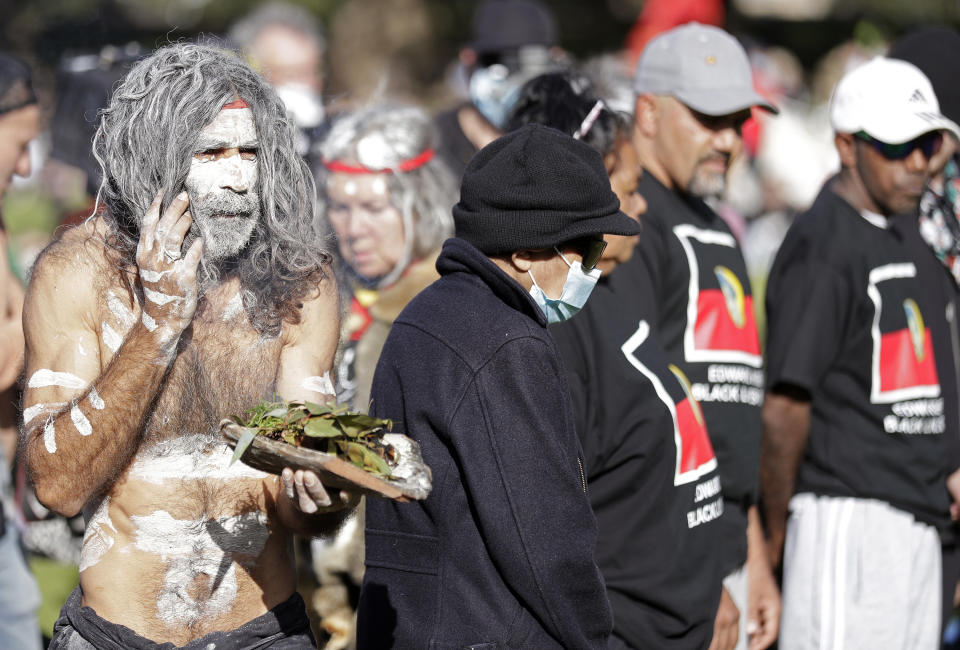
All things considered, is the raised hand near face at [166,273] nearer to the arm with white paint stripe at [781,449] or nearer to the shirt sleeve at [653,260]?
the shirt sleeve at [653,260]

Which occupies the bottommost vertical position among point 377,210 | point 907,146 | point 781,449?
point 781,449

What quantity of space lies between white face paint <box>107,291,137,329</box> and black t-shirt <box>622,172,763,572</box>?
5.74ft

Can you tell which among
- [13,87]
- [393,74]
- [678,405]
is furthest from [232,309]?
[393,74]

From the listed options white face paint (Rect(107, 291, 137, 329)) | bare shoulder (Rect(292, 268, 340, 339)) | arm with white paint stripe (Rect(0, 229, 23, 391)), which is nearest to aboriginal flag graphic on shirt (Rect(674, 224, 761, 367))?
bare shoulder (Rect(292, 268, 340, 339))

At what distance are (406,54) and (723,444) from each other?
16.1m

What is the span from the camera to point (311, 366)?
9.29 feet

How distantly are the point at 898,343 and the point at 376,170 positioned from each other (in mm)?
2199

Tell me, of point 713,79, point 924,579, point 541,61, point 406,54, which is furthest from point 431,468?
point 406,54

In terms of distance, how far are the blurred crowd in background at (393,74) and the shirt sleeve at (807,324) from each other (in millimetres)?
1109

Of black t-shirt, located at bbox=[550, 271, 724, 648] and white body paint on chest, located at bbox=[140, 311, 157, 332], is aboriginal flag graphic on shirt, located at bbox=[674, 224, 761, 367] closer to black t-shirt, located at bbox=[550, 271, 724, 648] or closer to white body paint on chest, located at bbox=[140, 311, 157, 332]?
black t-shirt, located at bbox=[550, 271, 724, 648]

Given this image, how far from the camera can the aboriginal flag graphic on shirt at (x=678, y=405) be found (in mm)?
3297

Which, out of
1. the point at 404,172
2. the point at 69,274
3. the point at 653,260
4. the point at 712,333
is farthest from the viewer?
the point at 404,172

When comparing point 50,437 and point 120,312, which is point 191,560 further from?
point 120,312

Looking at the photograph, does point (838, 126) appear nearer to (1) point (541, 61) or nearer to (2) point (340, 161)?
(2) point (340, 161)
